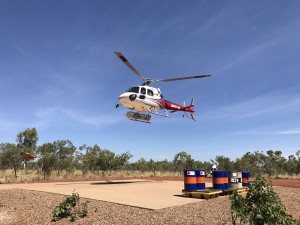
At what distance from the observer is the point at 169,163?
58906mm

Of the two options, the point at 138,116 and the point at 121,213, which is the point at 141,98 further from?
the point at 121,213

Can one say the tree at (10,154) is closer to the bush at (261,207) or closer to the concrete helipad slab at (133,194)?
the concrete helipad slab at (133,194)

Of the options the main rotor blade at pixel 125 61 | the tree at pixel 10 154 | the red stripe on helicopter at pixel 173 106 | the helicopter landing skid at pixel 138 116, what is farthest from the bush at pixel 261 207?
the tree at pixel 10 154

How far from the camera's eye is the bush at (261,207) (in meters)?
5.21

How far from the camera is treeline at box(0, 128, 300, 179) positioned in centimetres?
3238

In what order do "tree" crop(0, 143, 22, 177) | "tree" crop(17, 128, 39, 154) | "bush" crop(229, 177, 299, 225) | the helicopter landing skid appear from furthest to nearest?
"tree" crop(17, 128, 39, 154) < "tree" crop(0, 143, 22, 177) < the helicopter landing skid < "bush" crop(229, 177, 299, 225)

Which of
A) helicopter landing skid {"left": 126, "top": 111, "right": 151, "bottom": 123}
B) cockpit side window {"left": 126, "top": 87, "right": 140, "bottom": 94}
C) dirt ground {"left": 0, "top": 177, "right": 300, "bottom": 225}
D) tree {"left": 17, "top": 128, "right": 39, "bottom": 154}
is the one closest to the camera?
dirt ground {"left": 0, "top": 177, "right": 300, "bottom": 225}

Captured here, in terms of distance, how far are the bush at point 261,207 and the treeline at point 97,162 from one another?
22422mm

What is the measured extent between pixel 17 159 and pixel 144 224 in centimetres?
2982

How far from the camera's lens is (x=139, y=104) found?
21.2 m

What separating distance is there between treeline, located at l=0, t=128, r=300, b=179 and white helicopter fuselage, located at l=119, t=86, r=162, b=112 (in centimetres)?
980

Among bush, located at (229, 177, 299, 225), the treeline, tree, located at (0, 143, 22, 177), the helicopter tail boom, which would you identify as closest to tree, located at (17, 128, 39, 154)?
the treeline

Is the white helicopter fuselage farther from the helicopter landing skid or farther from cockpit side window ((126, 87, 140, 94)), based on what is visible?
the helicopter landing skid

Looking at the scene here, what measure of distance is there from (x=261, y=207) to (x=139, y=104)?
53.6 feet
